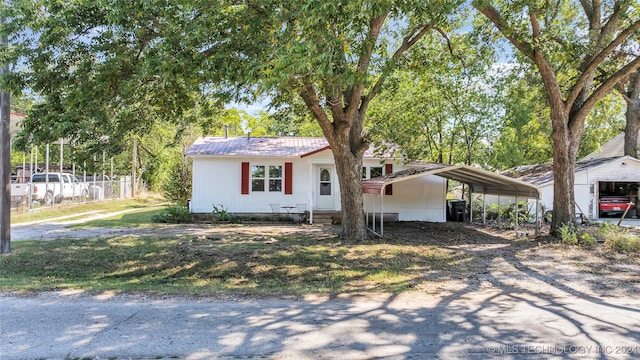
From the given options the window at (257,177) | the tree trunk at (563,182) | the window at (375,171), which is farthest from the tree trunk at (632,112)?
the window at (257,177)

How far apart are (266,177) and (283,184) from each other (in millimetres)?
770

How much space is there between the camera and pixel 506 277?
7.86m

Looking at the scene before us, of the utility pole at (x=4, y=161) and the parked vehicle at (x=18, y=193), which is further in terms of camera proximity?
the parked vehicle at (x=18, y=193)

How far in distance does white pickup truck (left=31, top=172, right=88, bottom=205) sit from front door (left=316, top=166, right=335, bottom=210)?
1225 centimetres

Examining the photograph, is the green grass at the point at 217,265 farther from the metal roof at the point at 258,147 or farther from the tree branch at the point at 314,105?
the metal roof at the point at 258,147

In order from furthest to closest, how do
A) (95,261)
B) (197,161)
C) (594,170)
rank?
(594,170)
(197,161)
(95,261)

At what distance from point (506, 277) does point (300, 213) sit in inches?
421

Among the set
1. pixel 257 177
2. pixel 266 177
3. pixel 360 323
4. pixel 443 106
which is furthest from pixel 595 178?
pixel 360 323

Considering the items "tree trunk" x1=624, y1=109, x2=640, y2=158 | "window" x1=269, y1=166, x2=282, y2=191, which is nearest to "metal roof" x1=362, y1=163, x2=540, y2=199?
"window" x1=269, y1=166, x2=282, y2=191

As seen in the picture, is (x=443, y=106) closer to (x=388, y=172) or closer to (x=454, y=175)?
(x=388, y=172)

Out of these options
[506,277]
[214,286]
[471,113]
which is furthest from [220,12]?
[471,113]

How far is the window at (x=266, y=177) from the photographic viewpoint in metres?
17.8

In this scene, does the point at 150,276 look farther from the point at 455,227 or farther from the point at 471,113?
the point at 471,113

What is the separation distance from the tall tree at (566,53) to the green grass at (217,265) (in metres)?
4.57
